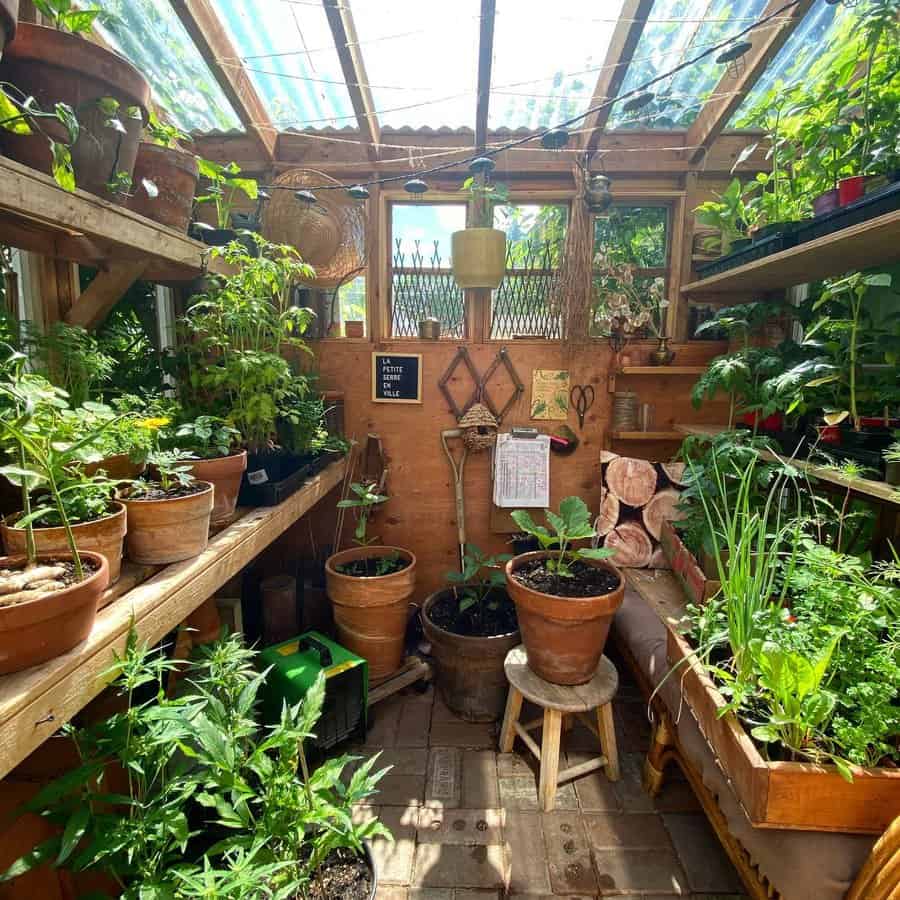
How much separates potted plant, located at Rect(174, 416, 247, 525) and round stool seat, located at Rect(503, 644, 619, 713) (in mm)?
1163

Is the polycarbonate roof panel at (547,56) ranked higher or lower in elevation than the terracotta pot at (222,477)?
higher

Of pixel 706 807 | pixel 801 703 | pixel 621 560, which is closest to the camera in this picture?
pixel 801 703

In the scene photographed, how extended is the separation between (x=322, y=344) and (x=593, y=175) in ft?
5.27

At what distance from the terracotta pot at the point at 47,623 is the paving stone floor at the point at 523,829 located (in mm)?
1193

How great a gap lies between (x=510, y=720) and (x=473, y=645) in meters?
0.31

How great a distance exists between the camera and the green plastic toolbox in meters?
1.79

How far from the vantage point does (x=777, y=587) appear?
1.48m

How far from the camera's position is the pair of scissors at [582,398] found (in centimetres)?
266

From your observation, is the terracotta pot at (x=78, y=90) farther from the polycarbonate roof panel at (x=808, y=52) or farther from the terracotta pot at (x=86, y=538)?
the polycarbonate roof panel at (x=808, y=52)

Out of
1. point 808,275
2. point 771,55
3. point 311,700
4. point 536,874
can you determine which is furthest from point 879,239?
point 536,874

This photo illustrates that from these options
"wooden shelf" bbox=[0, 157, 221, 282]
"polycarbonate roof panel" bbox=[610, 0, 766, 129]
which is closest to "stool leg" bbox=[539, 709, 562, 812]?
"wooden shelf" bbox=[0, 157, 221, 282]

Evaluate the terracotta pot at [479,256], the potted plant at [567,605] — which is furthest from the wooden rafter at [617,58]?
the potted plant at [567,605]

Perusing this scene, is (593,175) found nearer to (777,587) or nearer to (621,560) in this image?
(621,560)

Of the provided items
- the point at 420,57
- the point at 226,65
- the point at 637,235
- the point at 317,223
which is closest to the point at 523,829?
the point at 317,223
